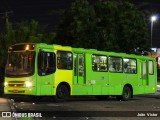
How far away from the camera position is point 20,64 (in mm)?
23109

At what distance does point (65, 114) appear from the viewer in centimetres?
1703

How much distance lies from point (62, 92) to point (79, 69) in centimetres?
188

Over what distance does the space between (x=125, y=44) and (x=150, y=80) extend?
12184 millimetres

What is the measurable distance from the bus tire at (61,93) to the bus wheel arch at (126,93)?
5370 mm

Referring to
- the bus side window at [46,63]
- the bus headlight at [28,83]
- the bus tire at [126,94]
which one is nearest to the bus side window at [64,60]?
the bus side window at [46,63]

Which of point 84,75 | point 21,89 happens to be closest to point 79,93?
point 84,75

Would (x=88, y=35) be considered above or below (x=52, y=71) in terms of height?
above

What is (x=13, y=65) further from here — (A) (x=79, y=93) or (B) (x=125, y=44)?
(B) (x=125, y=44)

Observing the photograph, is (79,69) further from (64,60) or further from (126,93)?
(126,93)

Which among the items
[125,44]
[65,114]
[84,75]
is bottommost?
[65,114]

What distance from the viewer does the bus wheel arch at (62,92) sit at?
77.6ft

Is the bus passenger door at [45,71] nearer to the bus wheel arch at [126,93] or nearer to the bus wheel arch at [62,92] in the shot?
the bus wheel arch at [62,92]

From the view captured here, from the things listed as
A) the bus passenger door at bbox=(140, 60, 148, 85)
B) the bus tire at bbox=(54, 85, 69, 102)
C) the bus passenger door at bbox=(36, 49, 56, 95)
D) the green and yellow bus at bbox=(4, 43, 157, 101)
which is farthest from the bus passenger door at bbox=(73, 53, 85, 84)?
the bus passenger door at bbox=(140, 60, 148, 85)

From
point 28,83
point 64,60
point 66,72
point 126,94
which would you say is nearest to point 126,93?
point 126,94
